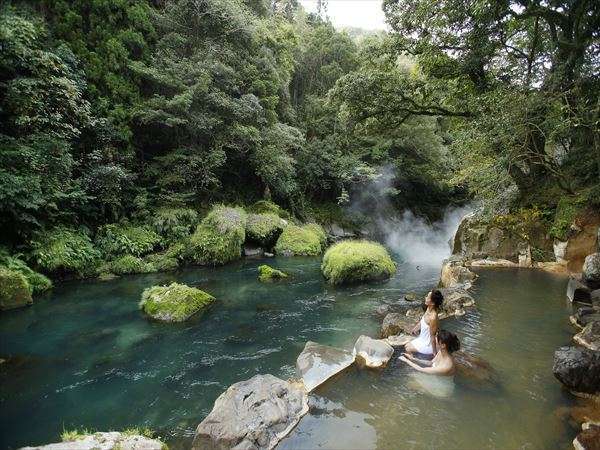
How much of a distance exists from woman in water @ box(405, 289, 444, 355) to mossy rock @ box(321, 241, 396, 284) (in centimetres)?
505

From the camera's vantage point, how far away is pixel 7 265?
948cm

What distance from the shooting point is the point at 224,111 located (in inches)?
635

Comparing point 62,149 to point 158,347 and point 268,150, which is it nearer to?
point 158,347

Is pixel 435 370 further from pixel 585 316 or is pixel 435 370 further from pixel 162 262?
pixel 162 262

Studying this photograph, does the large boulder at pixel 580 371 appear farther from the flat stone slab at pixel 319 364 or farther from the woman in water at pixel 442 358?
the flat stone slab at pixel 319 364

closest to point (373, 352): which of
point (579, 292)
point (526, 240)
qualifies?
point (579, 292)

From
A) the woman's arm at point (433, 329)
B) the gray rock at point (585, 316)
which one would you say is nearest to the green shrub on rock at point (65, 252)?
the woman's arm at point (433, 329)

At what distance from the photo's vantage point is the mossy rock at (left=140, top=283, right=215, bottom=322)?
314 inches

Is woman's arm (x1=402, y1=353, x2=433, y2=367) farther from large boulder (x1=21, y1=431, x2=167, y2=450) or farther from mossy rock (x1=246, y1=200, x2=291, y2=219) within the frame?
mossy rock (x1=246, y1=200, x2=291, y2=219)

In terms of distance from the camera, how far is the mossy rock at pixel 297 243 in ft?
51.3

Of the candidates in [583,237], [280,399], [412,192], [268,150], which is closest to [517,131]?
[583,237]

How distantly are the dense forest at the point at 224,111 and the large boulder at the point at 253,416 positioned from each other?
5.46 meters

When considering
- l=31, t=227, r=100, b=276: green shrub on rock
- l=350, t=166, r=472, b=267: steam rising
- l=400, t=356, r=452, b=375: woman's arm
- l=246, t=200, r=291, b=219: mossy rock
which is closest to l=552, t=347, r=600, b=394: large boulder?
l=400, t=356, r=452, b=375: woman's arm

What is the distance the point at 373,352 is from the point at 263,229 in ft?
34.7
